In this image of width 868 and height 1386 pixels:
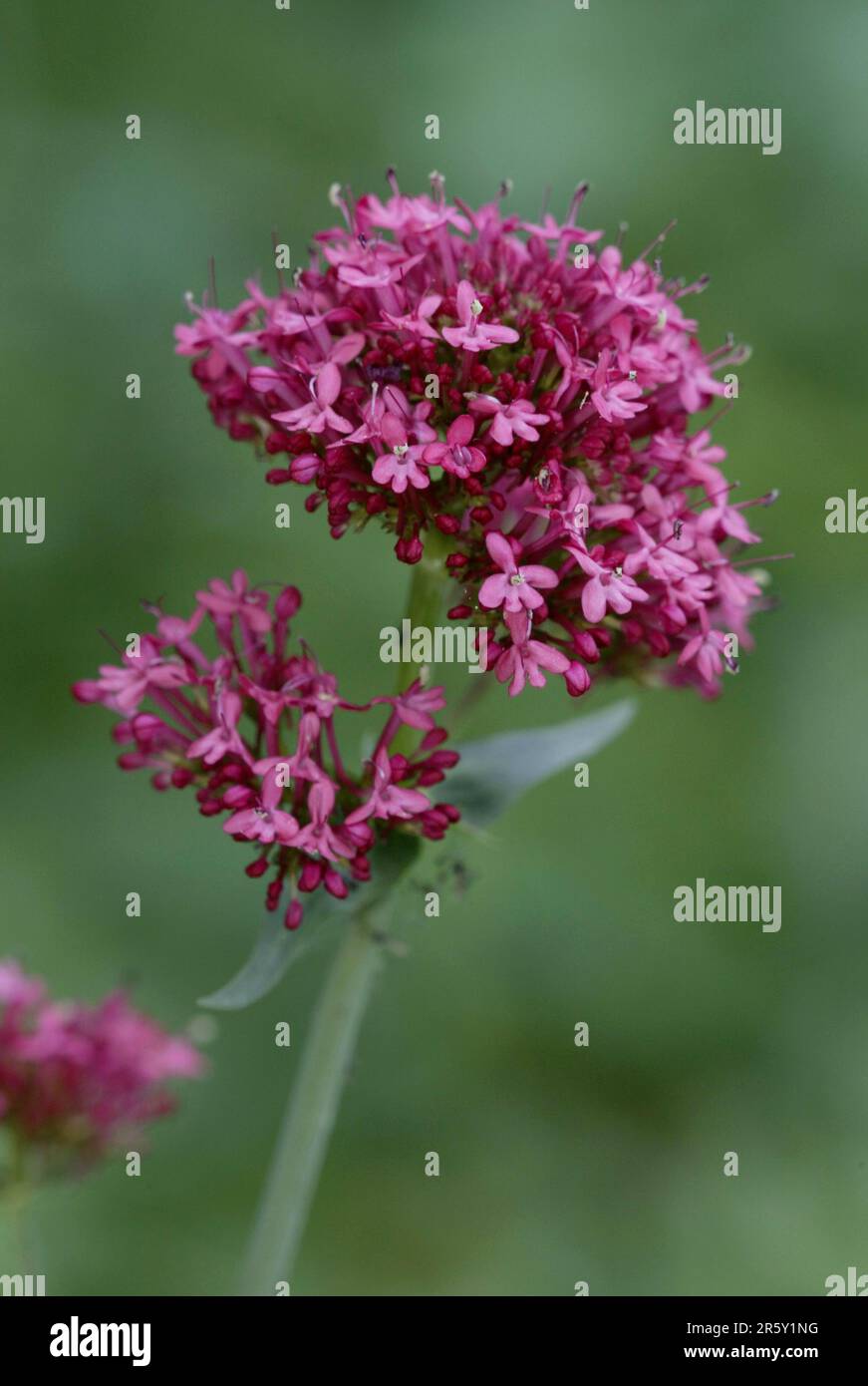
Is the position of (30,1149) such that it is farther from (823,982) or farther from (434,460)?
(823,982)

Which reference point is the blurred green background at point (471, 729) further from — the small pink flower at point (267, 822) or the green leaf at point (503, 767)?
A: the small pink flower at point (267, 822)

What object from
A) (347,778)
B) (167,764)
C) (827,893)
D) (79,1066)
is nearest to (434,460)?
(347,778)

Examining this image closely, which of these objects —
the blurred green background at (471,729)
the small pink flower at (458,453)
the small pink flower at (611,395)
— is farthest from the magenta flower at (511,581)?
the blurred green background at (471,729)

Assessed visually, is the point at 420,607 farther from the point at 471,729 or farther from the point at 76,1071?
the point at 471,729

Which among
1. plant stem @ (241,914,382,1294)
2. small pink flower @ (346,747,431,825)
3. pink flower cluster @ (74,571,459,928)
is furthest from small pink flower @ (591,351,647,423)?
plant stem @ (241,914,382,1294)

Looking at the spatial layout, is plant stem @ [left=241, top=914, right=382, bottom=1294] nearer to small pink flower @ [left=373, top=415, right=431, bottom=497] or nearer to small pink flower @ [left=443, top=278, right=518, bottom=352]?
small pink flower @ [left=373, top=415, right=431, bottom=497]

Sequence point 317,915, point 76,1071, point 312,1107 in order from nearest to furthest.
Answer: point 317,915 < point 312,1107 < point 76,1071

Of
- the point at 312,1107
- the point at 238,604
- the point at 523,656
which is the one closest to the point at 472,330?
the point at 523,656
